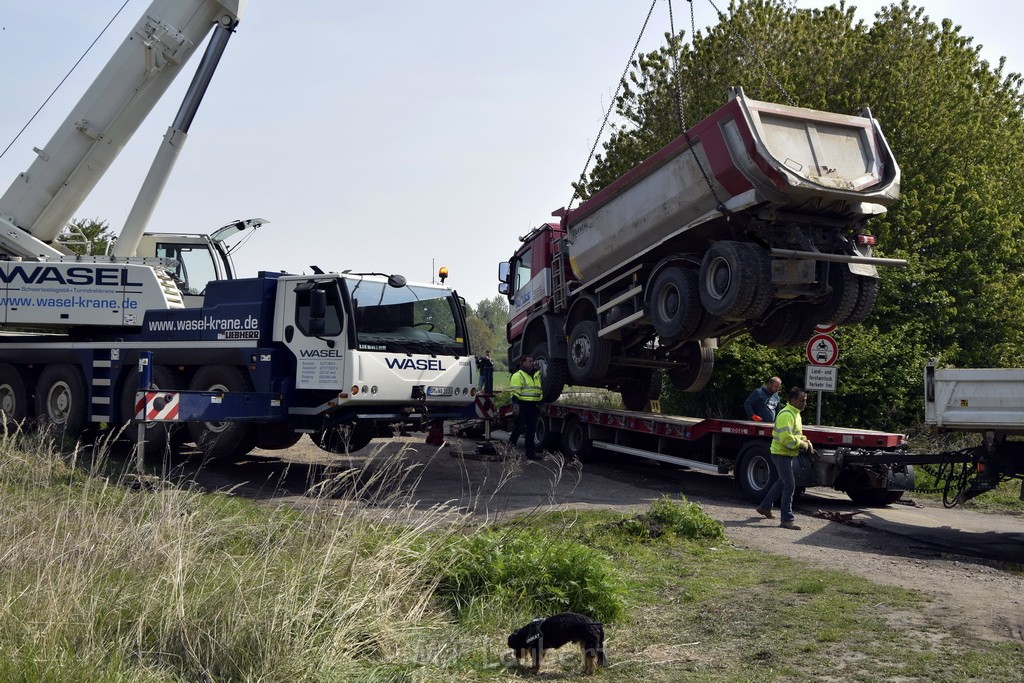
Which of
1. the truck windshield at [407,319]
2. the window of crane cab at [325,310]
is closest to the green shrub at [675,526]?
the truck windshield at [407,319]

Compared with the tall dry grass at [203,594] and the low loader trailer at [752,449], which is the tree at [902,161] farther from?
the tall dry grass at [203,594]

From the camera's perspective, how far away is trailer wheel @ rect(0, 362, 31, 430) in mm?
14156

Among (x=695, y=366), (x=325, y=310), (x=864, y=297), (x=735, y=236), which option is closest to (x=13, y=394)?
(x=325, y=310)

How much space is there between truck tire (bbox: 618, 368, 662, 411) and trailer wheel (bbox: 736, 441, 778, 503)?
397cm

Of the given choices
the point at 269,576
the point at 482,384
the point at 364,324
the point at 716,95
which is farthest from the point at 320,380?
the point at 716,95

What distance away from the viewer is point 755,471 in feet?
39.9

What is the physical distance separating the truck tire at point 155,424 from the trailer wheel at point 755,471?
7.00 meters

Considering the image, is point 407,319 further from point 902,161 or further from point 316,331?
point 902,161

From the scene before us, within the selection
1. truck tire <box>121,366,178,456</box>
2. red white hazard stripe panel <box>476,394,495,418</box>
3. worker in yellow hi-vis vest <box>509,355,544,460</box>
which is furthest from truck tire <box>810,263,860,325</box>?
truck tire <box>121,366,178,456</box>

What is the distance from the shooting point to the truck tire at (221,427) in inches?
475

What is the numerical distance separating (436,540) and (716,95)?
1957 cm

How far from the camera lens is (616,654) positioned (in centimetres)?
564

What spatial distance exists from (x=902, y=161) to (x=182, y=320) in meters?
16.1

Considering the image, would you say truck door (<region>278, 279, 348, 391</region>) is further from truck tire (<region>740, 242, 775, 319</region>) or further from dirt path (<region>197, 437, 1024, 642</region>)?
truck tire (<region>740, 242, 775, 319</region>)
